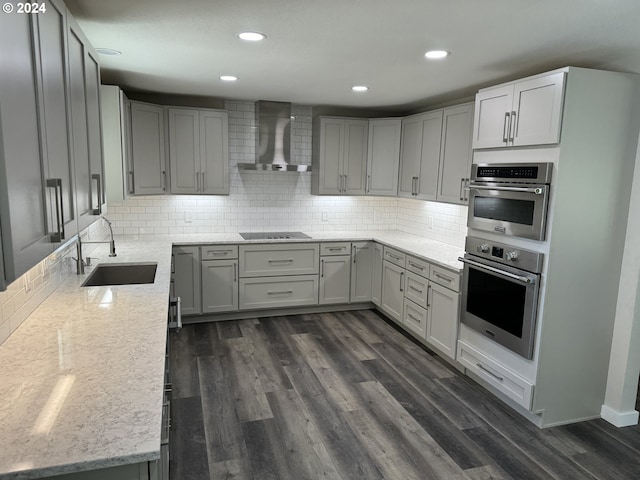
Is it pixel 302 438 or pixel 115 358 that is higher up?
pixel 115 358

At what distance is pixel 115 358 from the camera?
1.66 m

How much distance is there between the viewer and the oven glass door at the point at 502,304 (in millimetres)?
2809

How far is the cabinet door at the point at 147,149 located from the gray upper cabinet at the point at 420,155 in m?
2.59

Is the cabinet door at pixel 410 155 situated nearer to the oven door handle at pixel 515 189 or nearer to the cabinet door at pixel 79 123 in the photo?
the oven door handle at pixel 515 189

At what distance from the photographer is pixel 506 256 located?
2.96 m

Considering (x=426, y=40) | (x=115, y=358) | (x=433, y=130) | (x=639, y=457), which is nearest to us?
(x=115, y=358)

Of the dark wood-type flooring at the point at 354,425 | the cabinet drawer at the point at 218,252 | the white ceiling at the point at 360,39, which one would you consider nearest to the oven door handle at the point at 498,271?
the dark wood-type flooring at the point at 354,425

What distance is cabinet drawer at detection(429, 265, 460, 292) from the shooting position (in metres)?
3.53

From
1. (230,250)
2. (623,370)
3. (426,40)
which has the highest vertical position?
(426,40)

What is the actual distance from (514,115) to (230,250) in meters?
2.92

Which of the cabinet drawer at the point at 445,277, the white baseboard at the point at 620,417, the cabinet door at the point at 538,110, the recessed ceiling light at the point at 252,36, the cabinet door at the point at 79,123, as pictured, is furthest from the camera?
the cabinet drawer at the point at 445,277

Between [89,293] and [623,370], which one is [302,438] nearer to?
[89,293]

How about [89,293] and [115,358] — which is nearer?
[115,358]

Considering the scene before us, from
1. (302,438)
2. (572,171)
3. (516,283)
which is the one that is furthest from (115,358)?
(572,171)
